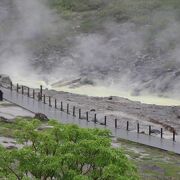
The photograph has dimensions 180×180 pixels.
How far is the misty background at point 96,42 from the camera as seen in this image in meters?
81.4

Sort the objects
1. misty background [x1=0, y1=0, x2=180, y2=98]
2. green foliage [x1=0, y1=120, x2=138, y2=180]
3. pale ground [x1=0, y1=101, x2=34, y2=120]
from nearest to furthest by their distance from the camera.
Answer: green foliage [x1=0, y1=120, x2=138, y2=180] → pale ground [x1=0, y1=101, x2=34, y2=120] → misty background [x1=0, y1=0, x2=180, y2=98]

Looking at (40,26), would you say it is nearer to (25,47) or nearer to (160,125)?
(25,47)

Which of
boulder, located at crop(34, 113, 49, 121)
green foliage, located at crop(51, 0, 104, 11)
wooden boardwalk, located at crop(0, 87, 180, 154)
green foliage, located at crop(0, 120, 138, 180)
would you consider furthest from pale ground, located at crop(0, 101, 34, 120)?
green foliage, located at crop(51, 0, 104, 11)

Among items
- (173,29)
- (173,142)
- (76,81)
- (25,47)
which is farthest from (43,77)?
(173,142)

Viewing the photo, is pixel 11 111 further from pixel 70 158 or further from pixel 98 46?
pixel 98 46

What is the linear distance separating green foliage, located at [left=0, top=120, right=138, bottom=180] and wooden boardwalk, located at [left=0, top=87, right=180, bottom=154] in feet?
62.4

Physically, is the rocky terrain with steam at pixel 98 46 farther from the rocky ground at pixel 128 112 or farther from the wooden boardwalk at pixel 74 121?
the wooden boardwalk at pixel 74 121

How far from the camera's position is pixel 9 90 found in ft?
204

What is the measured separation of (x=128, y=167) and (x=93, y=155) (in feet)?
3.71

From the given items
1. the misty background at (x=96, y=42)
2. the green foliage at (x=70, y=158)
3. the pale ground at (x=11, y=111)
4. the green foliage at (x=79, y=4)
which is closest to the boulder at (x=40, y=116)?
the pale ground at (x=11, y=111)

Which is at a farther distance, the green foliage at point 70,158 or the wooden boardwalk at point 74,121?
the wooden boardwalk at point 74,121

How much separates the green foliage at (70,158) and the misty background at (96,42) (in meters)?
55.7

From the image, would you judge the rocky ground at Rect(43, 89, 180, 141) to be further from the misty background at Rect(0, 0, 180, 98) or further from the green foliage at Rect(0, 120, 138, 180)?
the green foliage at Rect(0, 120, 138, 180)

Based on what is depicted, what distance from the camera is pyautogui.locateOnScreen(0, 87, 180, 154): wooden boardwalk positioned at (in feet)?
121
